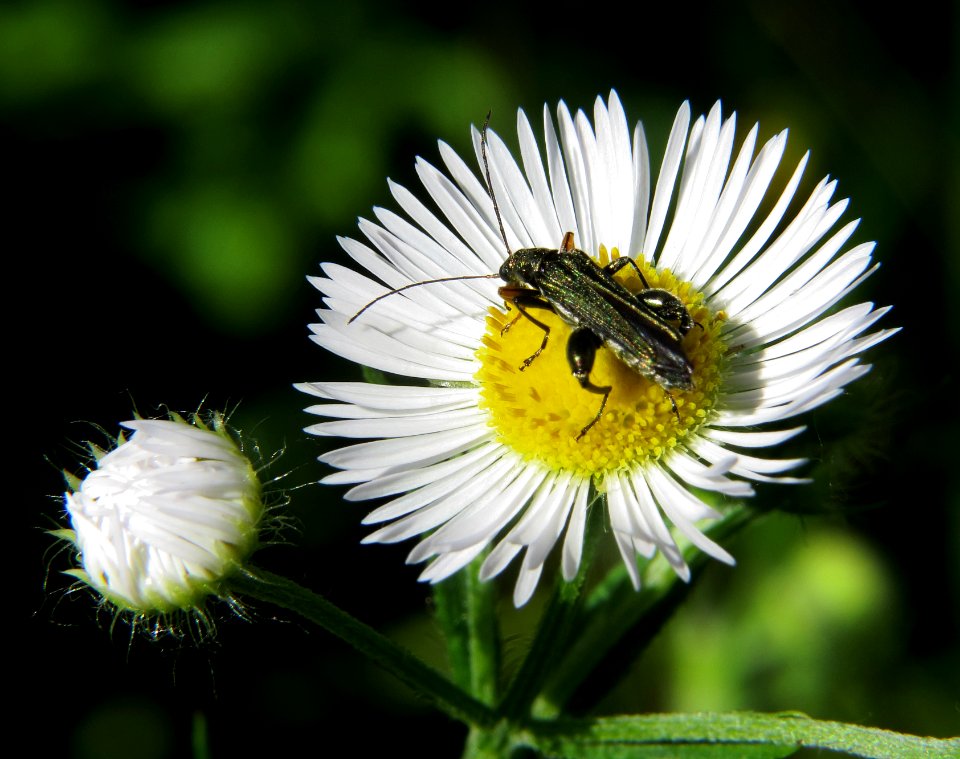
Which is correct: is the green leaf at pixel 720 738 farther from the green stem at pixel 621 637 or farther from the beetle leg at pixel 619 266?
the beetle leg at pixel 619 266

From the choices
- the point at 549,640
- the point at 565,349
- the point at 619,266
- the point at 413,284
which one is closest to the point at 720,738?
the point at 549,640

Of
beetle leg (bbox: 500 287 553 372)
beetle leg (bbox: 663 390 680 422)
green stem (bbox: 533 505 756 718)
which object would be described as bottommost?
green stem (bbox: 533 505 756 718)

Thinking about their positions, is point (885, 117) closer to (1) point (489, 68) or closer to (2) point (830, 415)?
(1) point (489, 68)

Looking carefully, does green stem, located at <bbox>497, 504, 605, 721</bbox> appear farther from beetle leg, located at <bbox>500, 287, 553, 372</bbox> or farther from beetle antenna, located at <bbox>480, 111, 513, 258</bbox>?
beetle antenna, located at <bbox>480, 111, 513, 258</bbox>

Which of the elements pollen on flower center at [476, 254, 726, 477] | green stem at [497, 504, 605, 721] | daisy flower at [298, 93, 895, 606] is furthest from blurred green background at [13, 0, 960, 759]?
green stem at [497, 504, 605, 721]

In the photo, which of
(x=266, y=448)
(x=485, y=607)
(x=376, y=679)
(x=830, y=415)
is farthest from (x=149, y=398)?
(x=830, y=415)

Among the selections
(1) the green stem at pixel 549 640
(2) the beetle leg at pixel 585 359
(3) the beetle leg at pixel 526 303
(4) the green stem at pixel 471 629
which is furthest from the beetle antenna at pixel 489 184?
(4) the green stem at pixel 471 629
